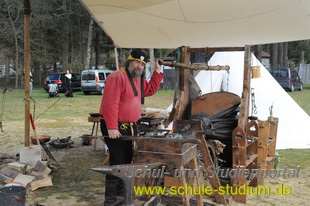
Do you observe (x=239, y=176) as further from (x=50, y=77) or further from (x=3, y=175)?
(x=50, y=77)

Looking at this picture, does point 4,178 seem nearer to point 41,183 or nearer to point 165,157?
point 41,183

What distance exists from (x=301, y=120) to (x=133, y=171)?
4883 millimetres

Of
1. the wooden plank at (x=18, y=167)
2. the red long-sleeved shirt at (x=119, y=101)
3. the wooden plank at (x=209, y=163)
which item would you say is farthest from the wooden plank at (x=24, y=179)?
the wooden plank at (x=209, y=163)

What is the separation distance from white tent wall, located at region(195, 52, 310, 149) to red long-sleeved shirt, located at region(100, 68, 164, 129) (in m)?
3.55

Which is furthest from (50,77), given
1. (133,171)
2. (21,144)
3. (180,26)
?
(133,171)

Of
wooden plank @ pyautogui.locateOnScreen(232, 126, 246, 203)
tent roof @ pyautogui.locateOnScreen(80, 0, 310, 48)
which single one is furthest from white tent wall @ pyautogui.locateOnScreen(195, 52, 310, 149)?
wooden plank @ pyautogui.locateOnScreen(232, 126, 246, 203)

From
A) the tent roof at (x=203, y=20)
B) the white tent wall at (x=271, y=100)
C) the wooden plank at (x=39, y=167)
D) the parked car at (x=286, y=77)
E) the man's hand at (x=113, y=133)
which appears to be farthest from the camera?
the parked car at (x=286, y=77)

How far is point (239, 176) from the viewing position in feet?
12.0

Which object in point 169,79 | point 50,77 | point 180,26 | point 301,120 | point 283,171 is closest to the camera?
point 180,26

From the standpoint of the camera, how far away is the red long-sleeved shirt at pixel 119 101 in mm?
3016

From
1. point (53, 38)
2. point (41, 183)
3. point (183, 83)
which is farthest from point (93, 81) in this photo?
point (183, 83)

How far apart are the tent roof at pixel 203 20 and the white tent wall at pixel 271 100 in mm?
1783

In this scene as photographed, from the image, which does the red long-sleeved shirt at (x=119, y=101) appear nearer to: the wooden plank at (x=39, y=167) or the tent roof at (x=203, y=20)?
the tent roof at (x=203, y=20)

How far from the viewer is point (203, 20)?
3.81 meters
